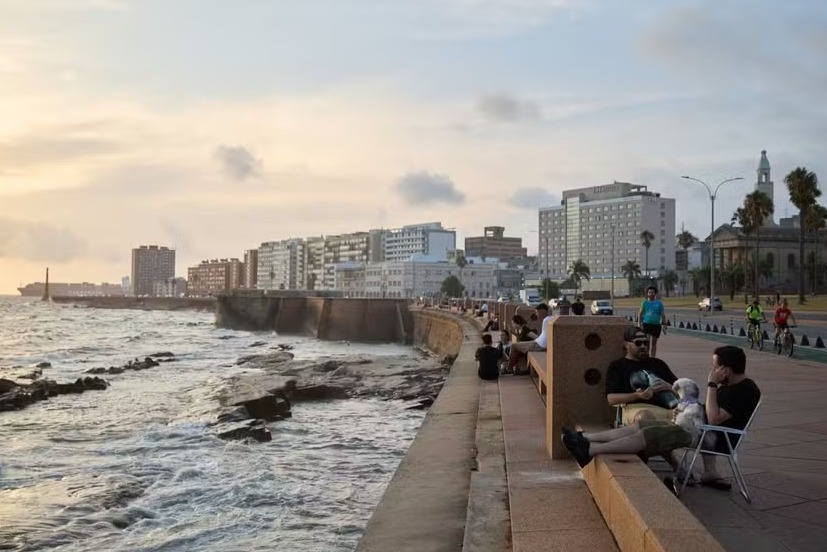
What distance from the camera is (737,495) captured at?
234 inches

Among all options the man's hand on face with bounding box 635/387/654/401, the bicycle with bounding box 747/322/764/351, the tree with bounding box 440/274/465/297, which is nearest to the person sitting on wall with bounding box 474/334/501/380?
the man's hand on face with bounding box 635/387/654/401

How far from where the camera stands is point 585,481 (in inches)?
237

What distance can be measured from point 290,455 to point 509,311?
12.0m

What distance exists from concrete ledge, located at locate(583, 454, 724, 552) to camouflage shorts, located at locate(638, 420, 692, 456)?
33 cm

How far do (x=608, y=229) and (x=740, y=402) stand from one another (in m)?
173

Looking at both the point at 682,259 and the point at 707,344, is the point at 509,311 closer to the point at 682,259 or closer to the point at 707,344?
the point at 707,344

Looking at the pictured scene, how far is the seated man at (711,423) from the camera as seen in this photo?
17.9 feet

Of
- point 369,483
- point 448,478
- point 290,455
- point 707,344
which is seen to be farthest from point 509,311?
point 448,478

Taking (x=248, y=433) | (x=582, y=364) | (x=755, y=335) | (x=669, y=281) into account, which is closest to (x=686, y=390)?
(x=582, y=364)

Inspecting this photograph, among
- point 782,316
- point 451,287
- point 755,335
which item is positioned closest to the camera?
point 782,316

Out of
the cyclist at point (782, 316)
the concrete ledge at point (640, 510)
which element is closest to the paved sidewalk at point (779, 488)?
the concrete ledge at point (640, 510)

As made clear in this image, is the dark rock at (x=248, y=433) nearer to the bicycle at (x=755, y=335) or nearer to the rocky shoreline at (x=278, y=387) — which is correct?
the rocky shoreline at (x=278, y=387)

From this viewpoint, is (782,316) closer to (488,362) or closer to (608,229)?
(488,362)

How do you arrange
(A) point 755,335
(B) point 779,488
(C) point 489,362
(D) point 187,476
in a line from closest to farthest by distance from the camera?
(B) point 779,488 < (D) point 187,476 < (C) point 489,362 < (A) point 755,335
